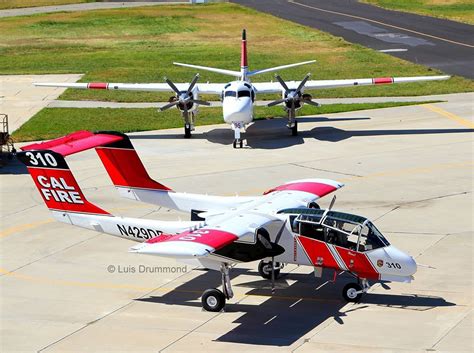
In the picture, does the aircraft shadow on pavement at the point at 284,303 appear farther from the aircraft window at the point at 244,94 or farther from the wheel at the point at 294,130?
the wheel at the point at 294,130

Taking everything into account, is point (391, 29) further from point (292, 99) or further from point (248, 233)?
Result: point (248, 233)

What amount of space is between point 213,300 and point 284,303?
7.31 ft

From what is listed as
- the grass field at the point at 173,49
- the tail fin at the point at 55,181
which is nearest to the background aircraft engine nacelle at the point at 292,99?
the grass field at the point at 173,49

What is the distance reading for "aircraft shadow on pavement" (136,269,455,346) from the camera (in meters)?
26.8

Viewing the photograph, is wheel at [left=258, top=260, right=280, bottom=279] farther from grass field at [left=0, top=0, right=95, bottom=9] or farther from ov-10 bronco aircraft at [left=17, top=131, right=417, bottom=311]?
grass field at [left=0, top=0, right=95, bottom=9]

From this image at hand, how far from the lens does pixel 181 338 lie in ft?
86.9

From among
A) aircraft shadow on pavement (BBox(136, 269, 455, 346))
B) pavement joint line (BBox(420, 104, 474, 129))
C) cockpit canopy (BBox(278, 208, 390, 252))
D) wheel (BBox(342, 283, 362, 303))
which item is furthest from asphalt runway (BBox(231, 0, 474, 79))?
wheel (BBox(342, 283, 362, 303))

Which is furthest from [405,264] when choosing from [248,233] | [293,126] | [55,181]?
[293,126]

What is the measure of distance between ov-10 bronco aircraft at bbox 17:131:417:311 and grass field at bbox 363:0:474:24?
72700mm

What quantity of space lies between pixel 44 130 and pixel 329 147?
643 inches

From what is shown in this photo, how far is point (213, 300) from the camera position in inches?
1112

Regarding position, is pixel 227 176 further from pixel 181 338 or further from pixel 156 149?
pixel 181 338

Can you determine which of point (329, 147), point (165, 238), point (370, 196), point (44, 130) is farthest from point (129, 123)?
point (165, 238)

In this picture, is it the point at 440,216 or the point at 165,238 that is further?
the point at 440,216
